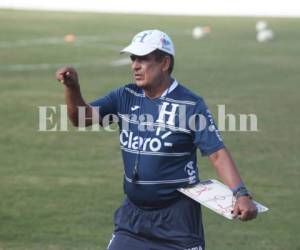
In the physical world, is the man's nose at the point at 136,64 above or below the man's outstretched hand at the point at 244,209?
above

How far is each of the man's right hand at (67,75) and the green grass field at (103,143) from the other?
365 cm

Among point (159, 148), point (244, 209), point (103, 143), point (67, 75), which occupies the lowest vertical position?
point (103, 143)

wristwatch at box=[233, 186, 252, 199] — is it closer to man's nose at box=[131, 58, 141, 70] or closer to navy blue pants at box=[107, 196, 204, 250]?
navy blue pants at box=[107, 196, 204, 250]

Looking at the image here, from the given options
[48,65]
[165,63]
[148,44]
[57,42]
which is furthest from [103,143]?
[57,42]

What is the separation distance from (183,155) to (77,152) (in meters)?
8.87

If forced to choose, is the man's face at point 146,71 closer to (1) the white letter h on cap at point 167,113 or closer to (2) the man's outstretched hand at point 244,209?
A: (1) the white letter h on cap at point 167,113

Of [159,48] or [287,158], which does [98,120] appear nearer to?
[159,48]

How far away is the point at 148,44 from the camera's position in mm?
7441

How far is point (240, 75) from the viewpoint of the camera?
26328 mm

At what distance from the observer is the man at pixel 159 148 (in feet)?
24.4

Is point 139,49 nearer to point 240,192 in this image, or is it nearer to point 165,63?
point 165,63

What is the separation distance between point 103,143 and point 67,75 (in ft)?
31.9

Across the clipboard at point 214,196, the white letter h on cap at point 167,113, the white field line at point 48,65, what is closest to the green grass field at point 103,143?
the white field line at point 48,65

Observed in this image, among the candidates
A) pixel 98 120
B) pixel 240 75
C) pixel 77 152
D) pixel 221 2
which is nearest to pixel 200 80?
pixel 240 75
